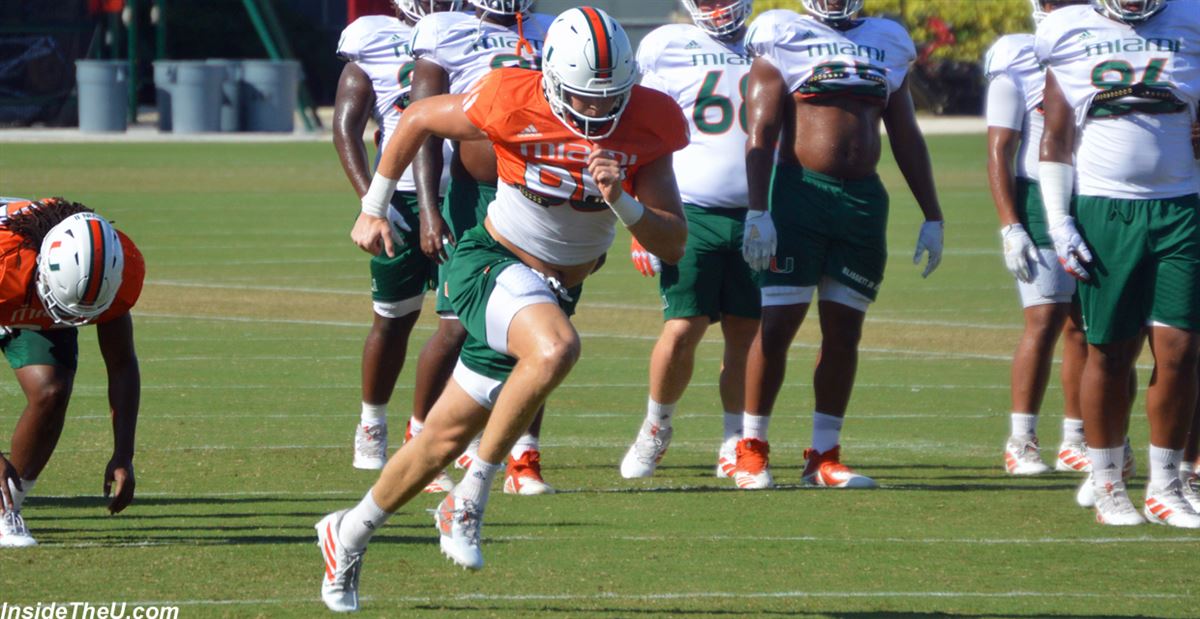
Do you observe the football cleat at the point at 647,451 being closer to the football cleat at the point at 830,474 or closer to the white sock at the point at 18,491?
the football cleat at the point at 830,474

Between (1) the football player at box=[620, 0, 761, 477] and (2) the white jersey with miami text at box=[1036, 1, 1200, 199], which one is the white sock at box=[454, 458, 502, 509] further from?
(2) the white jersey with miami text at box=[1036, 1, 1200, 199]

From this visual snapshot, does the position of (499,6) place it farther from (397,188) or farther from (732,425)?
(732,425)

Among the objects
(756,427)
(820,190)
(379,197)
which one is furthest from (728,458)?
(379,197)

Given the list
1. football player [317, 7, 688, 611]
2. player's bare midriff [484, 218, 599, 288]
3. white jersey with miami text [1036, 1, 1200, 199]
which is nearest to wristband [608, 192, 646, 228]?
→ football player [317, 7, 688, 611]

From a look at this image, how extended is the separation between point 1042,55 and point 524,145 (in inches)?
90.6

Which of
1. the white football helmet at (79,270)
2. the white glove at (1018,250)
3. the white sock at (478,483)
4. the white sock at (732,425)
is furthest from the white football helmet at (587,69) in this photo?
the white sock at (732,425)

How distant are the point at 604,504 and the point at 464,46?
6.57ft

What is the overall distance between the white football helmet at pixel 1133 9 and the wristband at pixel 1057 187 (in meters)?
0.58

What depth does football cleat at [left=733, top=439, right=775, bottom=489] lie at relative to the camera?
8.02 meters

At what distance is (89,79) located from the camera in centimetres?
3469

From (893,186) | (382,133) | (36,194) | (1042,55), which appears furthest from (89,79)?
(1042,55)

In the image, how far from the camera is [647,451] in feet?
27.0

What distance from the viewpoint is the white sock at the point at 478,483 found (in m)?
5.71

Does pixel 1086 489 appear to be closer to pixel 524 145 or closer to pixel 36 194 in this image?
pixel 524 145
